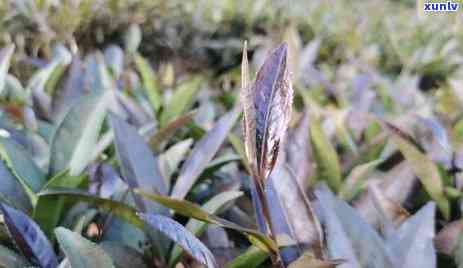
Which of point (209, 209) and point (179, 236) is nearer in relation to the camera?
point (179, 236)

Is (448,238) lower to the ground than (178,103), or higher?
lower

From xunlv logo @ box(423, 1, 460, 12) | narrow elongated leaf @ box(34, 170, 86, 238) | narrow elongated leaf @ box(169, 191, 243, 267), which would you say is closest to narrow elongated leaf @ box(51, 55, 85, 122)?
narrow elongated leaf @ box(34, 170, 86, 238)

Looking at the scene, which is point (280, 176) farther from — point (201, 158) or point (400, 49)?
point (400, 49)

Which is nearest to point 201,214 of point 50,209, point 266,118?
point 266,118

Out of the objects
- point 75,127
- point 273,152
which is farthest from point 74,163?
point 273,152

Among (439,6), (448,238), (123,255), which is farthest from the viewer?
(439,6)

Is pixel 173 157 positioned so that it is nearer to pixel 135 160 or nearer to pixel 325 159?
pixel 135 160
